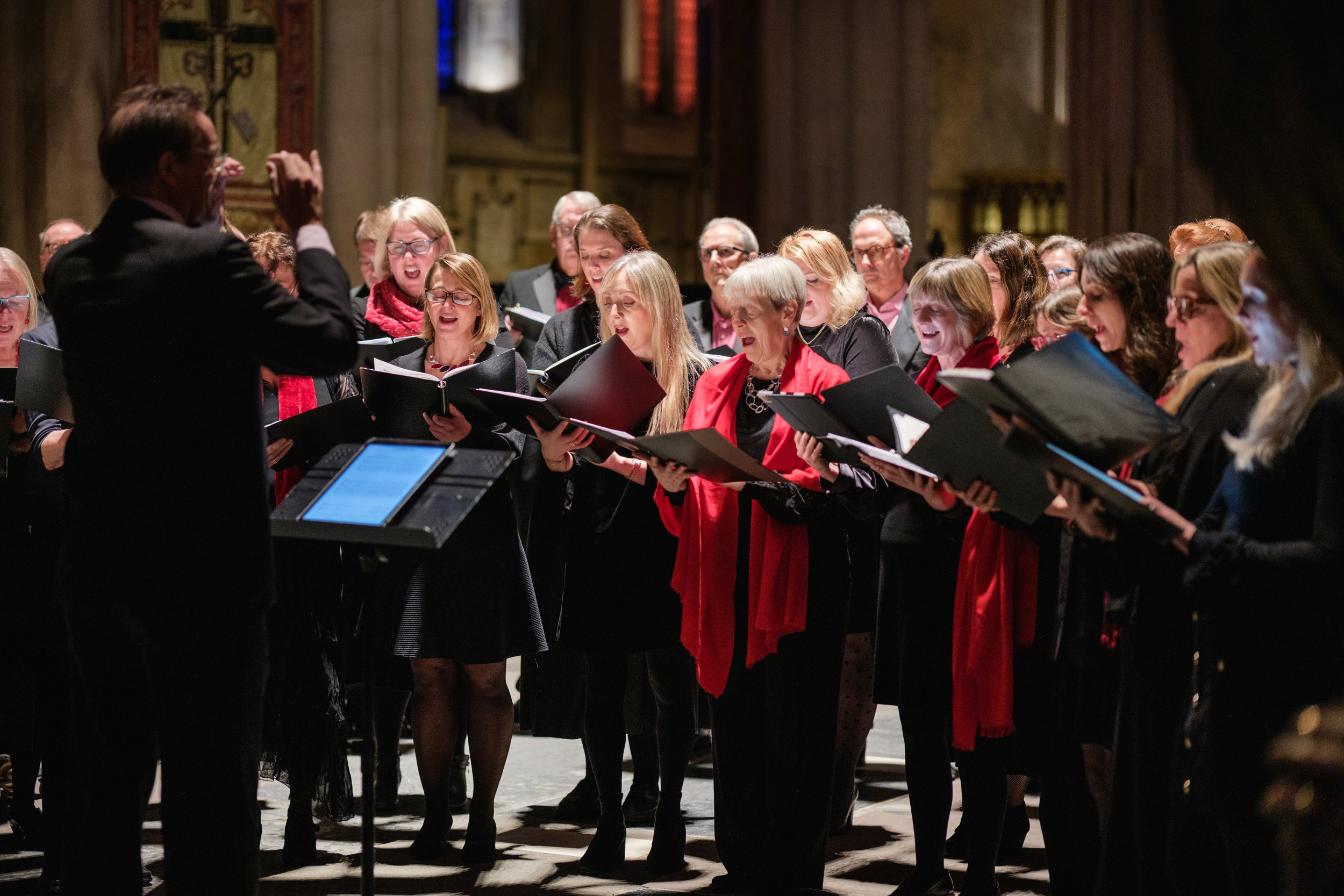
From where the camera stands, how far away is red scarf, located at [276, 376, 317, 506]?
14.5ft

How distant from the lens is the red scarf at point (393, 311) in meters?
5.12

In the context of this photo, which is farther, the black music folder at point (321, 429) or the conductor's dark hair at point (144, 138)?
the black music folder at point (321, 429)

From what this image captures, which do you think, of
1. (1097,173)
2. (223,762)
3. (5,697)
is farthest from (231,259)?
(1097,173)

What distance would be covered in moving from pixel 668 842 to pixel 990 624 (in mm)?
1168

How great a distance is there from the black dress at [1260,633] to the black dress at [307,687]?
2586 millimetres

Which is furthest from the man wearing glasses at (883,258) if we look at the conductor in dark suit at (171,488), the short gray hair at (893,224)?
the conductor in dark suit at (171,488)

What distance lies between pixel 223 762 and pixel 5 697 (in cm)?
200

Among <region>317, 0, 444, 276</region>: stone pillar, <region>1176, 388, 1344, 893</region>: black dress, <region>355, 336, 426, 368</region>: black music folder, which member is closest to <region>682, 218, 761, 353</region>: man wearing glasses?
<region>355, 336, 426, 368</region>: black music folder

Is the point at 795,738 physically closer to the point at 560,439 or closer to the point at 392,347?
the point at 560,439

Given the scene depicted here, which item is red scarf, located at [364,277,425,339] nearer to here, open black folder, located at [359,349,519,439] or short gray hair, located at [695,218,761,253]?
open black folder, located at [359,349,519,439]

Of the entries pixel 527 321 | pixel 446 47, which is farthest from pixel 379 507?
pixel 446 47

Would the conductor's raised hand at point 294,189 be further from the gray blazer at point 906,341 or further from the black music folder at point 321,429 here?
the gray blazer at point 906,341

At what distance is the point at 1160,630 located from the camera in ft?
9.87

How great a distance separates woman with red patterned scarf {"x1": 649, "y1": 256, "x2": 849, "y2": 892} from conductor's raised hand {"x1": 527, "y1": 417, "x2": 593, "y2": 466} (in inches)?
9.9
